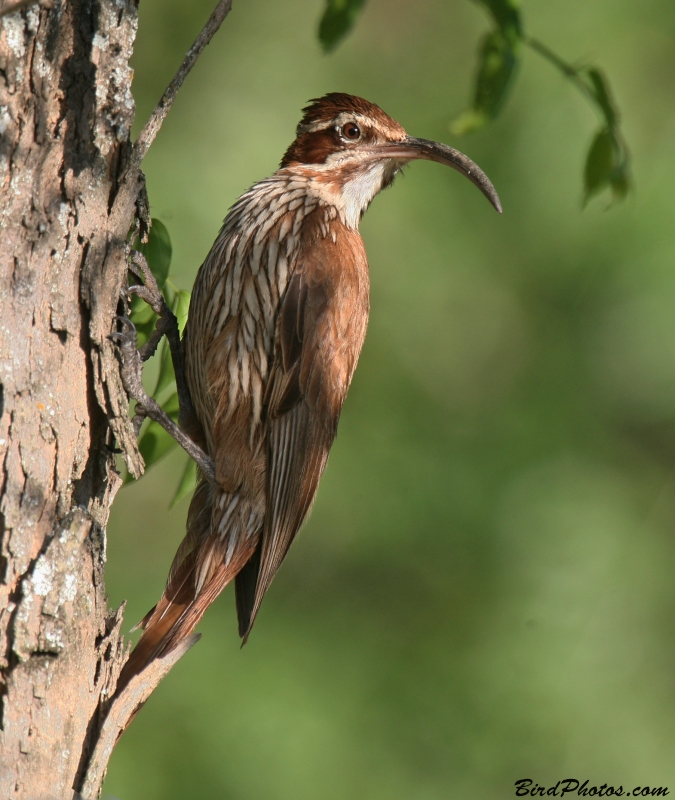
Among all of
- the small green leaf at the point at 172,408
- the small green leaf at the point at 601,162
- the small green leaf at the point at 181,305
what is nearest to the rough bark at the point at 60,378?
the small green leaf at the point at 181,305

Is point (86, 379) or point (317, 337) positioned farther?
point (317, 337)

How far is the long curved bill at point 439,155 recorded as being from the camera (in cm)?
299

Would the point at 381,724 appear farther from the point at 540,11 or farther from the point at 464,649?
the point at 540,11

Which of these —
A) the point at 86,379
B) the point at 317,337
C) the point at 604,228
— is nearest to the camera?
the point at 86,379

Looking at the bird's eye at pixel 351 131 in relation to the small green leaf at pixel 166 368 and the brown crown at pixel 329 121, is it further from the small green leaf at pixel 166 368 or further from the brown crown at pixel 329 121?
the small green leaf at pixel 166 368

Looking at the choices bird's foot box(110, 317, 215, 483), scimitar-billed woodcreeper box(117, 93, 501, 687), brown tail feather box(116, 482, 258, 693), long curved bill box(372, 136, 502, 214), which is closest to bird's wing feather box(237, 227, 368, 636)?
scimitar-billed woodcreeper box(117, 93, 501, 687)

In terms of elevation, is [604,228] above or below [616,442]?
above

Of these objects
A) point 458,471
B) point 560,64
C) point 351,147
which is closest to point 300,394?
point 351,147

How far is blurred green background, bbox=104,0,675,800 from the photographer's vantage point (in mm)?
5469

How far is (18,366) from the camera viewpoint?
204cm

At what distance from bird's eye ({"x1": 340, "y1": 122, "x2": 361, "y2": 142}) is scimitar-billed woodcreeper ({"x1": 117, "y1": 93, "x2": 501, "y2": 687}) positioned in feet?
1.19

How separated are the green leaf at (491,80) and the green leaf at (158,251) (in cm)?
88

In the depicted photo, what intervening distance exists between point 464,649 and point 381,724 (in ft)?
2.48

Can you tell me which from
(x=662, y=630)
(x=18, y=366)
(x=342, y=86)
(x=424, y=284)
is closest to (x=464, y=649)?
(x=662, y=630)
